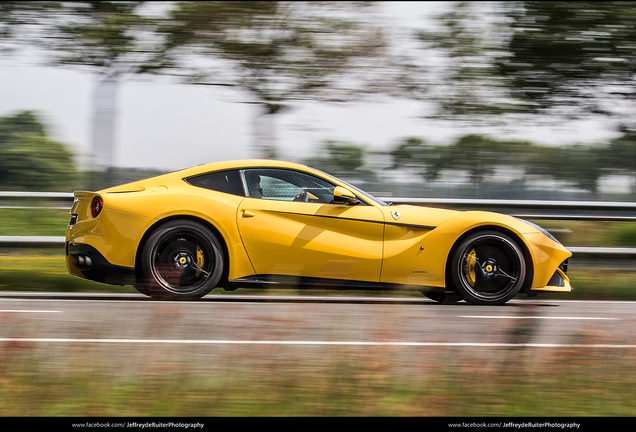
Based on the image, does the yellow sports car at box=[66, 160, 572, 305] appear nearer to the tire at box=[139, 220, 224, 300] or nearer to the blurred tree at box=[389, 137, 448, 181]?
the tire at box=[139, 220, 224, 300]

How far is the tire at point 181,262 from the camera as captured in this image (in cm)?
539

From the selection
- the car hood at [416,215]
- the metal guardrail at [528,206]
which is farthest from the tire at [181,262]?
the metal guardrail at [528,206]

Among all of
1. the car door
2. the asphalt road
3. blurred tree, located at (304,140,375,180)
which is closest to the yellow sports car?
the car door

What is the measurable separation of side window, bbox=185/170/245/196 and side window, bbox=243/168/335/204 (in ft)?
0.25

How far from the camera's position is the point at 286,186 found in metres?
5.63

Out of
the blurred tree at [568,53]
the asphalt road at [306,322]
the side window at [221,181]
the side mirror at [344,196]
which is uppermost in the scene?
the blurred tree at [568,53]

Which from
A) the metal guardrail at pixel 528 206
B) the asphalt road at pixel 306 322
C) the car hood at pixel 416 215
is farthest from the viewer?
the metal guardrail at pixel 528 206

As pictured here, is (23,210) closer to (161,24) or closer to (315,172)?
(161,24)

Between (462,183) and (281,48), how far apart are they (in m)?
2.59

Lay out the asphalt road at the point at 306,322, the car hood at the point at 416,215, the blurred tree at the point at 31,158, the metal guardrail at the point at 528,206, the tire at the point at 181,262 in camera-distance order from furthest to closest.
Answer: the blurred tree at the point at 31,158 < the metal guardrail at the point at 528,206 < the car hood at the point at 416,215 < the tire at the point at 181,262 < the asphalt road at the point at 306,322

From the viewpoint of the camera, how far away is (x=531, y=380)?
3043mm

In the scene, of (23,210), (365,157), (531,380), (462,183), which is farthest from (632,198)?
(23,210)

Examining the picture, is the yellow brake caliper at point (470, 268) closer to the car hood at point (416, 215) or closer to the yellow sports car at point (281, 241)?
the yellow sports car at point (281, 241)

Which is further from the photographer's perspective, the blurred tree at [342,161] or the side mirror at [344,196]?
the blurred tree at [342,161]
